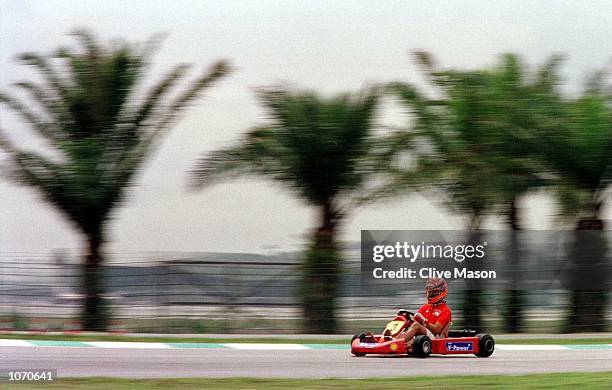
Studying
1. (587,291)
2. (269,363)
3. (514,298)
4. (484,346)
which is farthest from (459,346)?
(587,291)

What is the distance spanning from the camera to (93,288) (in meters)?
17.9

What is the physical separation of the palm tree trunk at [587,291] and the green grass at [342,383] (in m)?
8.59

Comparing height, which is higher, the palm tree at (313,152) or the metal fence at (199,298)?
the palm tree at (313,152)

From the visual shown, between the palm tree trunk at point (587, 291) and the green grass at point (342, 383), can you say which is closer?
the green grass at point (342, 383)

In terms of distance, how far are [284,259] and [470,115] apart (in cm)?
482

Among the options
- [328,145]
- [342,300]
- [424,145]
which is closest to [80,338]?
[342,300]

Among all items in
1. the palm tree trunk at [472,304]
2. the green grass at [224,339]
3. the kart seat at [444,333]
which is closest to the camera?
the kart seat at [444,333]

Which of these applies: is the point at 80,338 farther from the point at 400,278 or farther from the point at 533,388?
the point at 533,388

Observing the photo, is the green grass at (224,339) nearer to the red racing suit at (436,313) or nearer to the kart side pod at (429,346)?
the kart side pod at (429,346)

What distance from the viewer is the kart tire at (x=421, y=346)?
37.6 ft

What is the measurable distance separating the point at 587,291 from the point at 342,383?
409 inches

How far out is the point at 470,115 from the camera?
19328 mm

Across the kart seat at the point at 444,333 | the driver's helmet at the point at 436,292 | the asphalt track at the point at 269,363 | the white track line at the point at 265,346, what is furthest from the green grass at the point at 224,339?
the kart seat at the point at 444,333

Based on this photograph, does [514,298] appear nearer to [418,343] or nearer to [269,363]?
[418,343]
